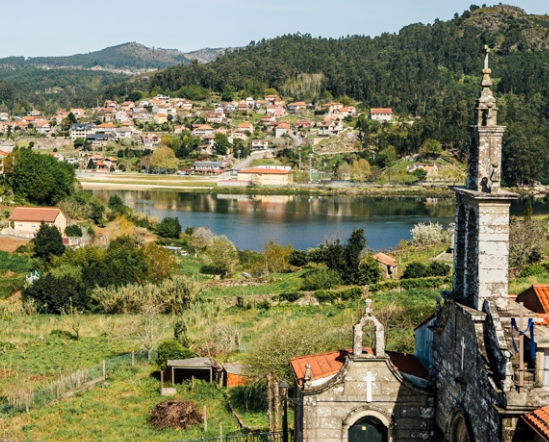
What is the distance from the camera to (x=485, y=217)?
27.8 ft

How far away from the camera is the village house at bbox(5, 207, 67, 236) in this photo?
3594 centimetres

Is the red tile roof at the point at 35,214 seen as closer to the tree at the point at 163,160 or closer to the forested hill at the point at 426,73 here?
the tree at the point at 163,160

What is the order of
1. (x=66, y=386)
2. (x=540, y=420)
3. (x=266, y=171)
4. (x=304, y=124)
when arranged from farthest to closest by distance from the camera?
(x=304, y=124) → (x=266, y=171) → (x=66, y=386) → (x=540, y=420)

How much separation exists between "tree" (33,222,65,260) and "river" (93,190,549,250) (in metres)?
12.9

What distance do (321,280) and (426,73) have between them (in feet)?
338

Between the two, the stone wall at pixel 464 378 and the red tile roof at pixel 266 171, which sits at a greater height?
the stone wall at pixel 464 378

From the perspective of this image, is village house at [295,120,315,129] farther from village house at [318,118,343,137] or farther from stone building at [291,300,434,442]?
stone building at [291,300,434,442]

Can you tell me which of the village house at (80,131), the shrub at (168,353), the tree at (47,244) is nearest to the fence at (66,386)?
the shrub at (168,353)

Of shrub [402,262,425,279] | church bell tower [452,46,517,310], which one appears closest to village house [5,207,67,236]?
shrub [402,262,425,279]

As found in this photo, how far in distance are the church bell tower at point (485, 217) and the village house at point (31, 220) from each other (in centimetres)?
2984

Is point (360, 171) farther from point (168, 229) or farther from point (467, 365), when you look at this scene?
point (467, 365)

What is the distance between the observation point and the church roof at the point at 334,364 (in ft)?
32.5

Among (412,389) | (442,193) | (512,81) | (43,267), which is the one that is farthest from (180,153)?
(412,389)

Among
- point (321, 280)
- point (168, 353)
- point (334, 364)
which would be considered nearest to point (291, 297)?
point (321, 280)
